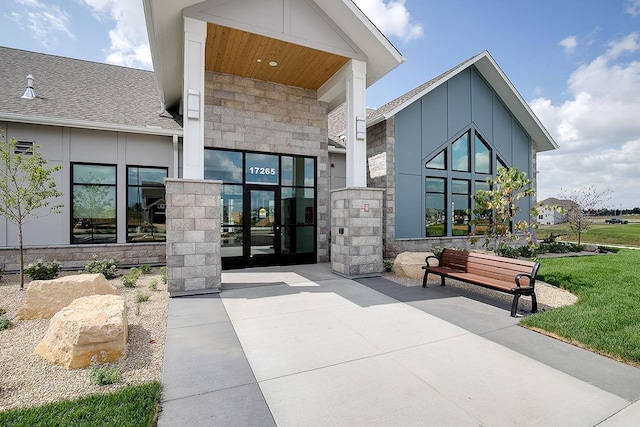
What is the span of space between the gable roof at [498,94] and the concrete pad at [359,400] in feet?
31.9

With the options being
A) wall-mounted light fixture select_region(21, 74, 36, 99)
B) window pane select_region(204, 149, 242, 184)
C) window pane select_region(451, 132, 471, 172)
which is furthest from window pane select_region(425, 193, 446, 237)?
wall-mounted light fixture select_region(21, 74, 36, 99)

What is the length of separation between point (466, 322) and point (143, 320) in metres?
5.47

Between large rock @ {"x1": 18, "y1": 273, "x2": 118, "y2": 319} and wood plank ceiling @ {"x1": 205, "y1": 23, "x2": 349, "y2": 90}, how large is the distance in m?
6.25

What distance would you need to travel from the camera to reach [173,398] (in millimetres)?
3105

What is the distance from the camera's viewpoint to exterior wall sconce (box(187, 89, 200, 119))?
22.3ft

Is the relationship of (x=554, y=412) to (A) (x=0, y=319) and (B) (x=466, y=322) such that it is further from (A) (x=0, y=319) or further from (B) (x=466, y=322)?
(A) (x=0, y=319)

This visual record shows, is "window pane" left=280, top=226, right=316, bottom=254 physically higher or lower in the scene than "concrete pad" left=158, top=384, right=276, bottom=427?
higher

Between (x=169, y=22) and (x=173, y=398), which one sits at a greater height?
(x=169, y=22)

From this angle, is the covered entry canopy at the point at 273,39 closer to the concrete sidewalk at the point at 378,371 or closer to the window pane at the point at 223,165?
the window pane at the point at 223,165

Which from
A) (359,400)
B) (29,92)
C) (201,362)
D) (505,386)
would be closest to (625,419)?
(505,386)

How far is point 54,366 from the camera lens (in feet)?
12.0

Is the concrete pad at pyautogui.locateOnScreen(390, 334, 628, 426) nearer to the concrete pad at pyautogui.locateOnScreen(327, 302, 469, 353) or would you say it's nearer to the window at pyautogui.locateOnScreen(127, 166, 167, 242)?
the concrete pad at pyautogui.locateOnScreen(327, 302, 469, 353)

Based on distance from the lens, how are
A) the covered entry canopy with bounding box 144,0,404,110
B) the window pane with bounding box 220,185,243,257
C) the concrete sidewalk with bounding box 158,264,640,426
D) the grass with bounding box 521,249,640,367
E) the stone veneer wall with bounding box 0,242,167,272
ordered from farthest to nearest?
the window pane with bounding box 220,185,243,257, the stone veneer wall with bounding box 0,242,167,272, the covered entry canopy with bounding box 144,0,404,110, the grass with bounding box 521,249,640,367, the concrete sidewalk with bounding box 158,264,640,426

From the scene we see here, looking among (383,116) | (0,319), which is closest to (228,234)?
(0,319)
